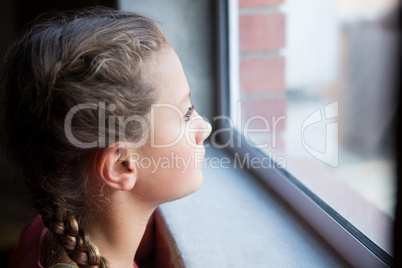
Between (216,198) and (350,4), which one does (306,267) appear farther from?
(350,4)

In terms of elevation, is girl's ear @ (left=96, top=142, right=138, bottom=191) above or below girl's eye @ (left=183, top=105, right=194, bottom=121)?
below

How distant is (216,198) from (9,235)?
3.05 ft

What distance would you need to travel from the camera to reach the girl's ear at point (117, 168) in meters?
0.73

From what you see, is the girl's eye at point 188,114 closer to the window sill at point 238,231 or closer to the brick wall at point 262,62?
the window sill at point 238,231


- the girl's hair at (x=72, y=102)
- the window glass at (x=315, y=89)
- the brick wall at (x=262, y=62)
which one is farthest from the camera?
the brick wall at (x=262, y=62)

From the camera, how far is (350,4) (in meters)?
1.00

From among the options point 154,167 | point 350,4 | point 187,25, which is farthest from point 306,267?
point 187,25

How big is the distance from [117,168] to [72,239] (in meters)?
0.16

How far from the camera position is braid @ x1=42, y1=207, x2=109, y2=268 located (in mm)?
774

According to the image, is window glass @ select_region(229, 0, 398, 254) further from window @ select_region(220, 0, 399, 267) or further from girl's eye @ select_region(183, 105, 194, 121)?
girl's eye @ select_region(183, 105, 194, 121)

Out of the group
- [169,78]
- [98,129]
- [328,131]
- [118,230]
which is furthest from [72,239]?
[328,131]

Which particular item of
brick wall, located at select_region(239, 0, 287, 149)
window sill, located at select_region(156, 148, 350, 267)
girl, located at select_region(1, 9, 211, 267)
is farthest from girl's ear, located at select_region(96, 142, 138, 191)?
brick wall, located at select_region(239, 0, 287, 149)

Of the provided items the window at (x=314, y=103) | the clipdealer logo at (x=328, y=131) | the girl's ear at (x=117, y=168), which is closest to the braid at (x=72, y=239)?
the girl's ear at (x=117, y=168)

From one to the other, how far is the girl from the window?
0.32 meters
